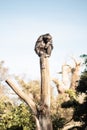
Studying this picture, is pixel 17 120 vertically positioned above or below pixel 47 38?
below

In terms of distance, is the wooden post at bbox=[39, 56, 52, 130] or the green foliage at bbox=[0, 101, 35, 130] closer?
the wooden post at bbox=[39, 56, 52, 130]

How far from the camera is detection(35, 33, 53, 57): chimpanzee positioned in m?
7.41

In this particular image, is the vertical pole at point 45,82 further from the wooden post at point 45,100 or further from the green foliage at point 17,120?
the green foliage at point 17,120

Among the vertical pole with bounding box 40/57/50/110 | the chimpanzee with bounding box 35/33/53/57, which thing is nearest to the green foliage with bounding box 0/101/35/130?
the vertical pole with bounding box 40/57/50/110

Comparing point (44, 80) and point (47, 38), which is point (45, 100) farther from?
point (47, 38)

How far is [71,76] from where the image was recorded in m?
36.3

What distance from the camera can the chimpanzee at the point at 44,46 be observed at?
24.3ft

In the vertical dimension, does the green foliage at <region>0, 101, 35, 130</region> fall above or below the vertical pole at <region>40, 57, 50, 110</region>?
below

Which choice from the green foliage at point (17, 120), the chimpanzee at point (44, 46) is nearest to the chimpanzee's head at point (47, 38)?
the chimpanzee at point (44, 46)

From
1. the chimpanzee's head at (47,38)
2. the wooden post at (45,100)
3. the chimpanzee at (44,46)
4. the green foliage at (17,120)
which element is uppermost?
the chimpanzee's head at (47,38)

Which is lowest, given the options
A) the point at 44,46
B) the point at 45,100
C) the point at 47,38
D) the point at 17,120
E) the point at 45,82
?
the point at 17,120

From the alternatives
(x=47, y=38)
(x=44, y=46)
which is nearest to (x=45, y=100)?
(x=44, y=46)

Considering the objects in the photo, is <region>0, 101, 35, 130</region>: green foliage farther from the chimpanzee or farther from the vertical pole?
the chimpanzee

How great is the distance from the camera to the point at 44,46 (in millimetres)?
7395
